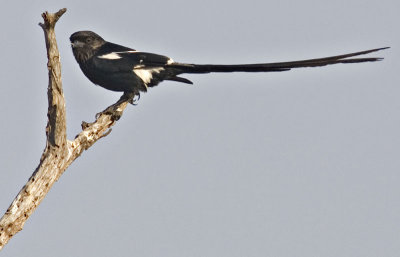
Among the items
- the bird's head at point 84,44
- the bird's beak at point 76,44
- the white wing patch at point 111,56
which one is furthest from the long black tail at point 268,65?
the bird's beak at point 76,44

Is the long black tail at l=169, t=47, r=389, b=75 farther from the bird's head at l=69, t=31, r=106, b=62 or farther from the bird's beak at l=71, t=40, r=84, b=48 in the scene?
the bird's beak at l=71, t=40, r=84, b=48

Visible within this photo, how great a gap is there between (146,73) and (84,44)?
717mm

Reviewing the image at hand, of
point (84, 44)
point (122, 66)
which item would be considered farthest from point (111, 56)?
point (84, 44)

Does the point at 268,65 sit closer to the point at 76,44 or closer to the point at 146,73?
the point at 146,73

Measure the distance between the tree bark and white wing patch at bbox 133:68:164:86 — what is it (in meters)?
2.06

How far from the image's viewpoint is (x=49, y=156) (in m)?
5.64

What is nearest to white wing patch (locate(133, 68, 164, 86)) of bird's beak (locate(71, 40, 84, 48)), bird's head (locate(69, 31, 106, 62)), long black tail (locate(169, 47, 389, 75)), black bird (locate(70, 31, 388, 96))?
black bird (locate(70, 31, 388, 96))

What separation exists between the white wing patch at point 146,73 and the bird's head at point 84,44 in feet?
1.68

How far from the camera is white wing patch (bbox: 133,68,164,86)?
25.6 ft

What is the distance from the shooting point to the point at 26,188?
5504 millimetres

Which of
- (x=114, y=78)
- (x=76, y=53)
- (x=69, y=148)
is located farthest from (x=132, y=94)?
(x=69, y=148)

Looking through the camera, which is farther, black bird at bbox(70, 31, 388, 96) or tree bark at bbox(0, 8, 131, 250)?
black bird at bbox(70, 31, 388, 96)

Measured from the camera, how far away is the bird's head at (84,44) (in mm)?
7922

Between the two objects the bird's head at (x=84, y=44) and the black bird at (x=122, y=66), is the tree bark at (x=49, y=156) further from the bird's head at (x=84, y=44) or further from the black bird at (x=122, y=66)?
the bird's head at (x=84, y=44)
